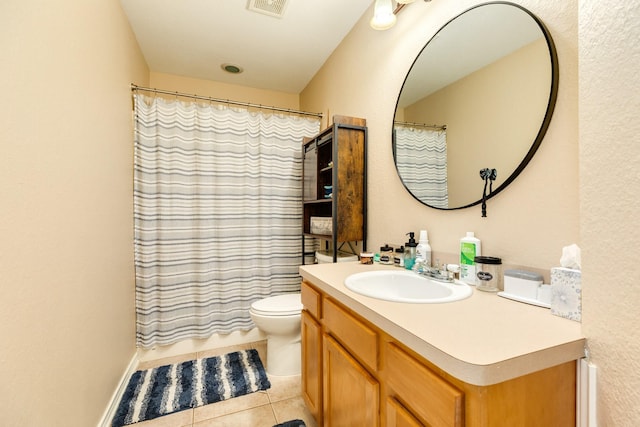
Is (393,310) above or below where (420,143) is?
below

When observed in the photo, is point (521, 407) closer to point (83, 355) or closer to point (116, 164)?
point (83, 355)

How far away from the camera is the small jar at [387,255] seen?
1484mm

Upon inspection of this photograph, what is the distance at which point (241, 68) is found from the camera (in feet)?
8.58

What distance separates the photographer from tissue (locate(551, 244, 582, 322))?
27.9 inches

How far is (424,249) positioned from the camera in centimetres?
128

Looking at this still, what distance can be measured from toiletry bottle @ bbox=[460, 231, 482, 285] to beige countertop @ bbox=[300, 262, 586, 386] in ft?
0.45

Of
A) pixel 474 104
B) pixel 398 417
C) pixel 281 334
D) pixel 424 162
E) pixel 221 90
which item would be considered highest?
pixel 221 90

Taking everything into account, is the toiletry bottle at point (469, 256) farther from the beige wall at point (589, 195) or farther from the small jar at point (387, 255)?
the small jar at point (387, 255)

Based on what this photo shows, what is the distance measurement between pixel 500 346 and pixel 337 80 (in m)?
2.20

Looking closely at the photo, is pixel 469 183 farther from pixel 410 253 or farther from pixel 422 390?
pixel 422 390

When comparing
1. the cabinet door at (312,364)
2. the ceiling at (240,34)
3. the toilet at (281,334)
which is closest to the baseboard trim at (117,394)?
the toilet at (281,334)

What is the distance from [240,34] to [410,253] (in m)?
2.07

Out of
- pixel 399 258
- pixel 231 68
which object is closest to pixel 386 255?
pixel 399 258

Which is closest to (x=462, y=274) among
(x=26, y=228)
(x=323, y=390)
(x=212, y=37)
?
(x=323, y=390)
